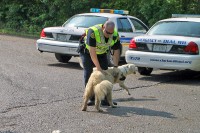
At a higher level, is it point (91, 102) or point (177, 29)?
point (177, 29)

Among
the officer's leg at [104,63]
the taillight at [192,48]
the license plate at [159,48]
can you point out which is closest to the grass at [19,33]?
the license plate at [159,48]

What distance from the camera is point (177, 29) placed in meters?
11.7

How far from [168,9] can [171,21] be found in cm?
798

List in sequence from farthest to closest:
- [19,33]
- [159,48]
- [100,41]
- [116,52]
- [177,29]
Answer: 1. [19,33]
2. [177,29]
3. [159,48]
4. [116,52]
5. [100,41]

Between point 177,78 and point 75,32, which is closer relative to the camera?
point 177,78

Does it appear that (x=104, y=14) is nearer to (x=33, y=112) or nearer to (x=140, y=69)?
(x=140, y=69)

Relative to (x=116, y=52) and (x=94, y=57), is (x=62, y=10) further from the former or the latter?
(x=94, y=57)

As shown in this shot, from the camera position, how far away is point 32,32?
23766 mm

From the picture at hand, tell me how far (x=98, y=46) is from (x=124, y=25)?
19.4ft

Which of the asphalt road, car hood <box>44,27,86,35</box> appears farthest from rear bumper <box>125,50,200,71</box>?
car hood <box>44,27,86,35</box>

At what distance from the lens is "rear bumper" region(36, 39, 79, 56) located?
41.4ft

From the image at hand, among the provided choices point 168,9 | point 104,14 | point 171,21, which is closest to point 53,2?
point 168,9

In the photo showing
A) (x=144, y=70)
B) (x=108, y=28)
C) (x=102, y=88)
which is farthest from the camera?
(x=144, y=70)

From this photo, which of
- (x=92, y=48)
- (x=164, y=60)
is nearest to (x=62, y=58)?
(x=164, y=60)
